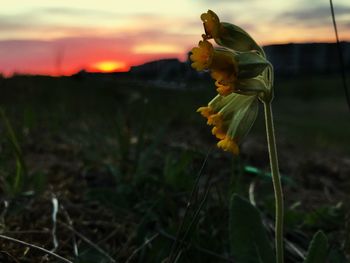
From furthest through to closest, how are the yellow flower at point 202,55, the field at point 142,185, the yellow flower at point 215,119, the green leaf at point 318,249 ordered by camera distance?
the field at point 142,185, the green leaf at point 318,249, the yellow flower at point 215,119, the yellow flower at point 202,55

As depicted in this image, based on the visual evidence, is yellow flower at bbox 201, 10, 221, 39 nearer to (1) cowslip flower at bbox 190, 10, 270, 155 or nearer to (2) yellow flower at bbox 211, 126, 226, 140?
(1) cowslip flower at bbox 190, 10, 270, 155

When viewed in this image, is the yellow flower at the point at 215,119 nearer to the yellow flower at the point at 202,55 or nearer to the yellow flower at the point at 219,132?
the yellow flower at the point at 219,132

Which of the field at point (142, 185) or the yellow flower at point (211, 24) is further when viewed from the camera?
the field at point (142, 185)

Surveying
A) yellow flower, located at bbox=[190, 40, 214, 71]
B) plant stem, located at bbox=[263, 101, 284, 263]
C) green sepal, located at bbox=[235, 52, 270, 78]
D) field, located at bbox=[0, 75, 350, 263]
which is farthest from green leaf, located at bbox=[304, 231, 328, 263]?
yellow flower, located at bbox=[190, 40, 214, 71]

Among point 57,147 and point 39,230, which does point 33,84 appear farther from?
point 39,230

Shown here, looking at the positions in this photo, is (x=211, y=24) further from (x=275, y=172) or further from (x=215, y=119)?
(x=275, y=172)

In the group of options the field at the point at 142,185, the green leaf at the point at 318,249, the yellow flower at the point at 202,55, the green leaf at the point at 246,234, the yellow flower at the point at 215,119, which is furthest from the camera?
the field at the point at 142,185

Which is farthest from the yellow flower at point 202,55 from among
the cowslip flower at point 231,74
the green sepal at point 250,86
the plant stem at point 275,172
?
the plant stem at point 275,172

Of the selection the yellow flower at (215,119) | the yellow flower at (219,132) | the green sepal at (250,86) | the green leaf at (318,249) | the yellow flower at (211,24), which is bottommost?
the green leaf at (318,249)
